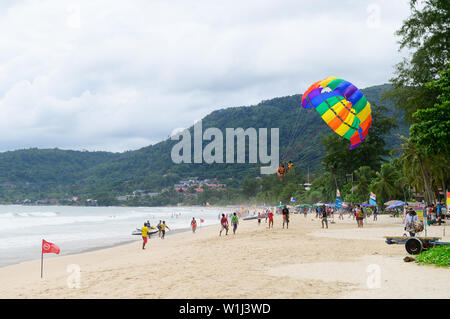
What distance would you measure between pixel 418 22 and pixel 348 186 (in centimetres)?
3712

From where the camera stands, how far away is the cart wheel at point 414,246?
11.9 meters

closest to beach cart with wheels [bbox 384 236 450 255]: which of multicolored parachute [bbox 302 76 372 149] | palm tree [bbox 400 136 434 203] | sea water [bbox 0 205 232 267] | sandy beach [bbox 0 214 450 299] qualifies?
sandy beach [bbox 0 214 450 299]

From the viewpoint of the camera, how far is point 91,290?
8930 mm

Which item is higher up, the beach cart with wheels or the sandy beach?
the beach cart with wheels

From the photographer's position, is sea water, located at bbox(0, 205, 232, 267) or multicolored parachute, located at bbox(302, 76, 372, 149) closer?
multicolored parachute, located at bbox(302, 76, 372, 149)

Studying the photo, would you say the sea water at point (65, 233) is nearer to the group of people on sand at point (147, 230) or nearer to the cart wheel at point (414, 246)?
the group of people on sand at point (147, 230)

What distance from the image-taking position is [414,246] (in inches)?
470

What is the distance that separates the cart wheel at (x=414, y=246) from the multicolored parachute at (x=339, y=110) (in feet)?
26.9

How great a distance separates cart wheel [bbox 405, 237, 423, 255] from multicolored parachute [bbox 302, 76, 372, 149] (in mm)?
8184

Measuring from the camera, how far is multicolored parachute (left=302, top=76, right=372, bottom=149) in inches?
754

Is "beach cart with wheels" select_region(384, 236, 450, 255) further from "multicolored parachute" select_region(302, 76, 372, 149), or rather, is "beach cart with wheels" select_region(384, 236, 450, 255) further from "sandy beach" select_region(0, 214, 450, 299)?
"multicolored parachute" select_region(302, 76, 372, 149)

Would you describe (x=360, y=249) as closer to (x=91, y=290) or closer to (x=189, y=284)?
(x=189, y=284)

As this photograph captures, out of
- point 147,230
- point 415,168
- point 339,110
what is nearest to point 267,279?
point 339,110
